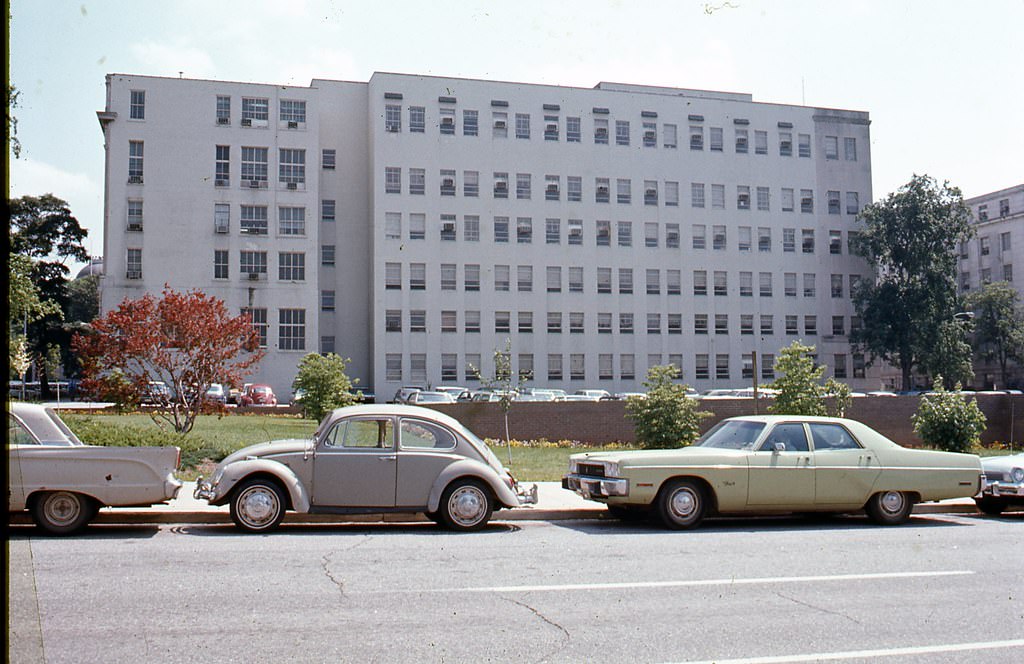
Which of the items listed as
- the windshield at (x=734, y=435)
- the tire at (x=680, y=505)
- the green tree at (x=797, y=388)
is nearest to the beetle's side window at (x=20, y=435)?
the tire at (x=680, y=505)

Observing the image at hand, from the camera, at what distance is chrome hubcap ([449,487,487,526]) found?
1220 centimetres

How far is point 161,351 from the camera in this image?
23344mm

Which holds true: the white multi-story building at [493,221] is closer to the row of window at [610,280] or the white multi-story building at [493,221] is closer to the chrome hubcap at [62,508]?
the row of window at [610,280]

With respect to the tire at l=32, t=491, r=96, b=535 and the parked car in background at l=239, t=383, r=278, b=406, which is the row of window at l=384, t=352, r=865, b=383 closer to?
the parked car in background at l=239, t=383, r=278, b=406

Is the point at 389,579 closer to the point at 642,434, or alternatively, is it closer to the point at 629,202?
the point at 642,434

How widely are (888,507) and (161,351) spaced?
17166mm

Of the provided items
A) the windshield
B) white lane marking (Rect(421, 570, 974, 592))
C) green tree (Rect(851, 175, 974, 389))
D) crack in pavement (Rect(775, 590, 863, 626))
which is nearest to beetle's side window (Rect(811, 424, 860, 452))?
the windshield

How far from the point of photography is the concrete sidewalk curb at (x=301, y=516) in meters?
12.4

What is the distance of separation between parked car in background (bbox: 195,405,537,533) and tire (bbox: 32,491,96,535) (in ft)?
4.36

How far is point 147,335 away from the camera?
2277 centimetres

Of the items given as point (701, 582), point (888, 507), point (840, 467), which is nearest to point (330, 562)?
point (701, 582)

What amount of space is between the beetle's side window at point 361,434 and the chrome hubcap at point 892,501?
7094 mm

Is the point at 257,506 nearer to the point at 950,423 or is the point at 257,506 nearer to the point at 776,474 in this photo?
the point at 776,474

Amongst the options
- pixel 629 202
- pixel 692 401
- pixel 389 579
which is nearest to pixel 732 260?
pixel 629 202
